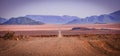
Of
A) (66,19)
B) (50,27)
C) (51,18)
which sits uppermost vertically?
(51,18)

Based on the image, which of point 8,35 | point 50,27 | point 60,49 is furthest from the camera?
point 50,27

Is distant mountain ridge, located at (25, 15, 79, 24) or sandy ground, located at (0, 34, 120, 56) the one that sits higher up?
distant mountain ridge, located at (25, 15, 79, 24)

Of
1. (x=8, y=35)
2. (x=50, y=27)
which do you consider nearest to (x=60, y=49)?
(x=8, y=35)

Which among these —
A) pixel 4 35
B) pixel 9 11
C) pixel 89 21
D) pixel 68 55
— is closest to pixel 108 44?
pixel 68 55

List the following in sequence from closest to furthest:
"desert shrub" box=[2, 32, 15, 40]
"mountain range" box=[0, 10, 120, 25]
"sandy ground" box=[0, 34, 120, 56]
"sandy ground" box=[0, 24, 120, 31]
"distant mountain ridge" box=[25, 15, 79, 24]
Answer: "sandy ground" box=[0, 34, 120, 56]
"mountain range" box=[0, 10, 120, 25]
"distant mountain ridge" box=[25, 15, 79, 24]
"desert shrub" box=[2, 32, 15, 40]
"sandy ground" box=[0, 24, 120, 31]

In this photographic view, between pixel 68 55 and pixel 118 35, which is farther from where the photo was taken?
pixel 118 35

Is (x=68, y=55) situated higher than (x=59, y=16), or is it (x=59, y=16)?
(x=59, y=16)

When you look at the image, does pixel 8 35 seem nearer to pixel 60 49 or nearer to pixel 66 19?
pixel 66 19

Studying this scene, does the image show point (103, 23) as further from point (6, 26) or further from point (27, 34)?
point (6, 26)

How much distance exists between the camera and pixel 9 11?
24.2 metres

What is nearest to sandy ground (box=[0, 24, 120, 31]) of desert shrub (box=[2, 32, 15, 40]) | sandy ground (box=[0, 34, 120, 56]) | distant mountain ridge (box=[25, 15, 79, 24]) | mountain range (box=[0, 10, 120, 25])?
mountain range (box=[0, 10, 120, 25])

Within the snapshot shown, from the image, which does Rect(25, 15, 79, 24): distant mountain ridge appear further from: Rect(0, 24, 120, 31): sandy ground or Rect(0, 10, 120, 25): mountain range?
Rect(0, 24, 120, 31): sandy ground

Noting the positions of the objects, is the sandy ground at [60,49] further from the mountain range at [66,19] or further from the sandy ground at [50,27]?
the sandy ground at [50,27]

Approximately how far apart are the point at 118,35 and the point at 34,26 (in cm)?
893
